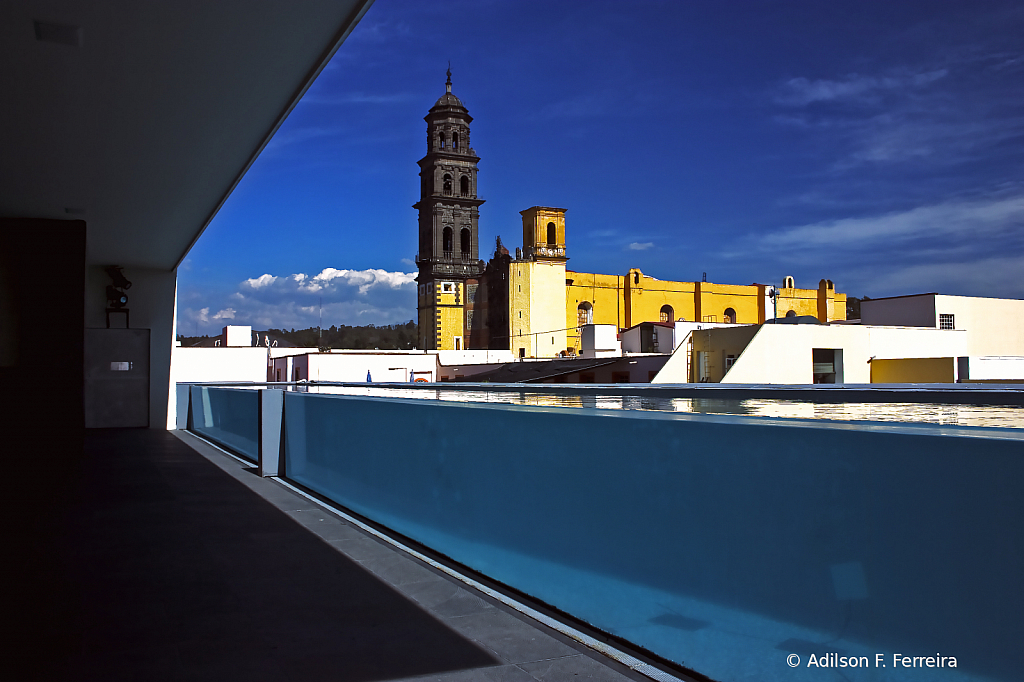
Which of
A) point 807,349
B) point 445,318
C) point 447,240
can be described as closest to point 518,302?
point 445,318

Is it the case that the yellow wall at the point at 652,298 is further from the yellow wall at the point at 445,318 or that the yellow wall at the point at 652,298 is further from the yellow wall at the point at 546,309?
the yellow wall at the point at 445,318

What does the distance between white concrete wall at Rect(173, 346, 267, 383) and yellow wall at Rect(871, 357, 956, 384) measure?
1989 cm

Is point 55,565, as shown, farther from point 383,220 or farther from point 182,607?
point 383,220

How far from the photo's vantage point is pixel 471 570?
3.95 m

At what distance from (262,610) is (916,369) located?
30.5 metres

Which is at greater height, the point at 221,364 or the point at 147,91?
the point at 147,91

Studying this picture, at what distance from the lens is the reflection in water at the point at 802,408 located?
1.88 meters

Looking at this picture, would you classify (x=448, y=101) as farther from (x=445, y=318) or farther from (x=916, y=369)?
(x=916, y=369)

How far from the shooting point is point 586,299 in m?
58.7

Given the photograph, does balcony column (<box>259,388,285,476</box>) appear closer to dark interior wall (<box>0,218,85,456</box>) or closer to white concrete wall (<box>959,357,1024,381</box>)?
dark interior wall (<box>0,218,85,456</box>)

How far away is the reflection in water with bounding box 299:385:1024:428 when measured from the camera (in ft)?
6.17

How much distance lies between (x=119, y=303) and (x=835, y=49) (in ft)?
343

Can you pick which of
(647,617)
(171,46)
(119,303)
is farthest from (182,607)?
(119,303)

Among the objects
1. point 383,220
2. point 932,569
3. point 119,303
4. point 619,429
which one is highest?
point 383,220
